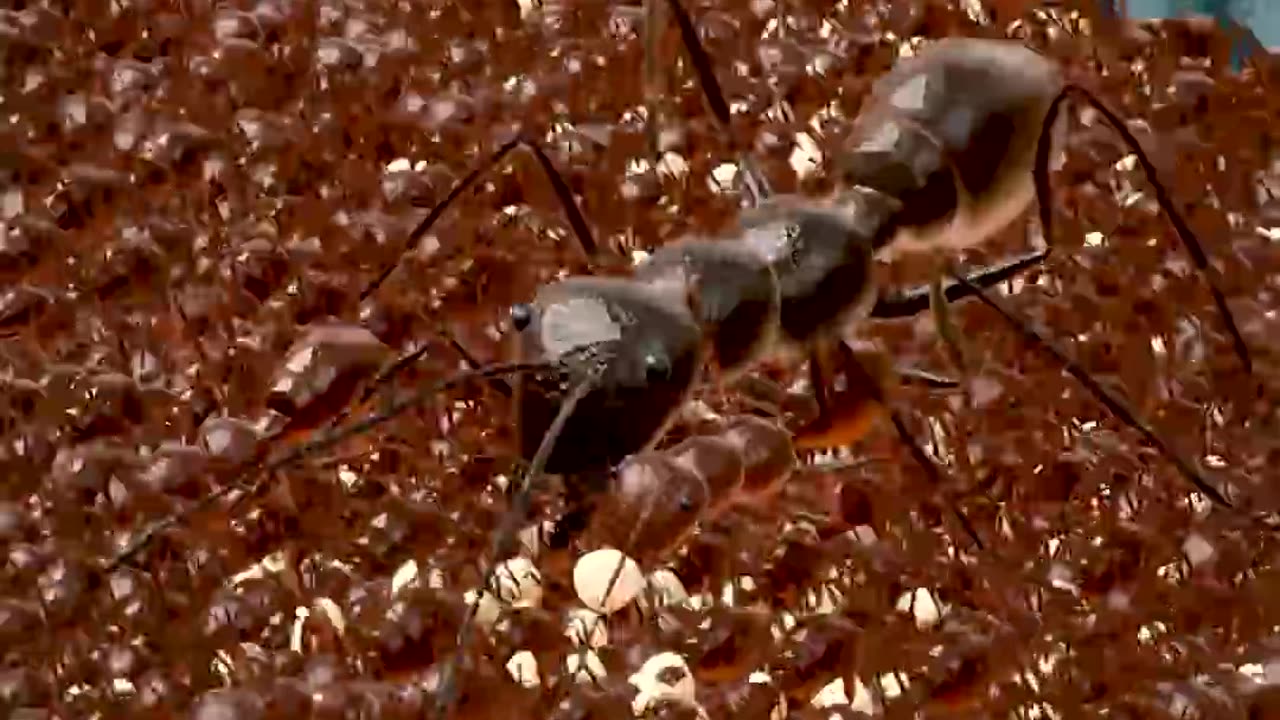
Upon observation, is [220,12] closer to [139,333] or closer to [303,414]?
[139,333]

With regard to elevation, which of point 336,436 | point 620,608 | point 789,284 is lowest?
point 620,608

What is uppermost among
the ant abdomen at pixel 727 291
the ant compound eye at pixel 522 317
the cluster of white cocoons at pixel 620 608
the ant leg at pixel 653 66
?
the ant compound eye at pixel 522 317

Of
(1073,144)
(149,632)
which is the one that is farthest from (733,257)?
(1073,144)

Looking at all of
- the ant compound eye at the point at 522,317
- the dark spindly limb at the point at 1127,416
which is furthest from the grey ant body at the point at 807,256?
the dark spindly limb at the point at 1127,416

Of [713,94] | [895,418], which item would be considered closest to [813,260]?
[895,418]

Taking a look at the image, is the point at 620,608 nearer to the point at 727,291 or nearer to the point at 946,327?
the point at 727,291

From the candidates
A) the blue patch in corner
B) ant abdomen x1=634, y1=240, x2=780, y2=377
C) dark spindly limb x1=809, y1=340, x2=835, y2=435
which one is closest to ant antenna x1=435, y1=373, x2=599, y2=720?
ant abdomen x1=634, y1=240, x2=780, y2=377

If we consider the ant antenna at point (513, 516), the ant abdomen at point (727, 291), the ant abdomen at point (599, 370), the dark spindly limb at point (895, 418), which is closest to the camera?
the ant antenna at point (513, 516)

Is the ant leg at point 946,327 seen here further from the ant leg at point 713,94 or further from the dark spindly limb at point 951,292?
the ant leg at point 713,94
